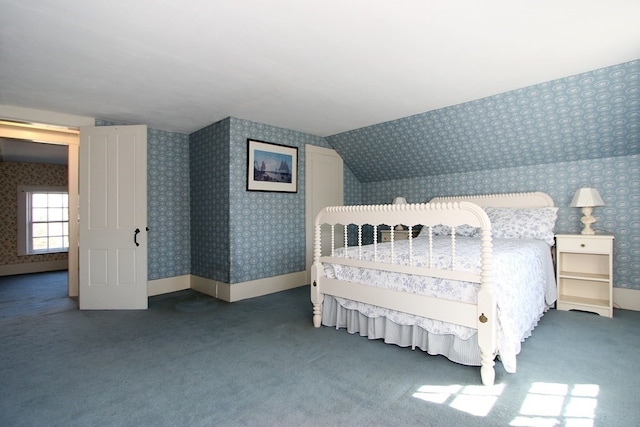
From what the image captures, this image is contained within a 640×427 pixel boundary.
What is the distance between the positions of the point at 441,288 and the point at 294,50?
77.1 inches

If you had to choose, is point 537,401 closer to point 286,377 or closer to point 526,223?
point 286,377

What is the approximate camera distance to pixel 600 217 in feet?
11.7

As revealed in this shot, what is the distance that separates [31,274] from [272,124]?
5.34 m

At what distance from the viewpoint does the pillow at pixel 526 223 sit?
357cm

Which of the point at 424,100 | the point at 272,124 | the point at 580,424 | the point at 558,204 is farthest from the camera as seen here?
the point at 272,124

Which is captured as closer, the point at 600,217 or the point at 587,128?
the point at 587,128

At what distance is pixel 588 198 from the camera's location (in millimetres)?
3338

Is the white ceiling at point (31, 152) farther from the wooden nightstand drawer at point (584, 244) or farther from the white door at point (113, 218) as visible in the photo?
the wooden nightstand drawer at point (584, 244)

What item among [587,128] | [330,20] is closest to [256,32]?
[330,20]

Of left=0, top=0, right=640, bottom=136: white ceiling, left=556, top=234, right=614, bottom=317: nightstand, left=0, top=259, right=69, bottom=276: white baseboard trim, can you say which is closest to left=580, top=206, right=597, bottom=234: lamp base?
left=556, top=234, right=614, bottom=317: nightstand

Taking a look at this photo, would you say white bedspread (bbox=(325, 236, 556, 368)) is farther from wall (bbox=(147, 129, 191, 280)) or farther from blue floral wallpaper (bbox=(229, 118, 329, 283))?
wall (bbox=(147, 129, 191, 280))

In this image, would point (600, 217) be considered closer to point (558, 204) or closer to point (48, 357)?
point (558, 204)

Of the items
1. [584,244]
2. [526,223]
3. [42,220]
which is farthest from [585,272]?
[42,220]

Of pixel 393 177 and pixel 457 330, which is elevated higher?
pixel 393 177
